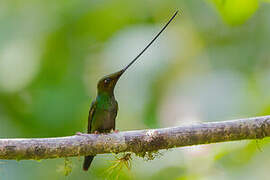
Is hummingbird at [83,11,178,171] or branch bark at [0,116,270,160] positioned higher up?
hummingbird at [83,11,178,171]

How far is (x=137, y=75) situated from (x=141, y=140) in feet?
10.6

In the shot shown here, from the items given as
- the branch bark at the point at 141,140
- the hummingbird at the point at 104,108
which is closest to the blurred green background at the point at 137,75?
the hummingbird at the point at 104,108

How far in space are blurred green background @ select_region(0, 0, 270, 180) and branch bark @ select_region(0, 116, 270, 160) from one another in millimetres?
904

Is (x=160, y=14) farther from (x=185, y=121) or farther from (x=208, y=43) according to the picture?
(x=185, y=121)

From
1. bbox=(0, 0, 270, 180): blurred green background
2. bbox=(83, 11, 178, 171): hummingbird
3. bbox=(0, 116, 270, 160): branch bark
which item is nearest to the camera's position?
bbox=(0, 116, 270, 160): branch bark

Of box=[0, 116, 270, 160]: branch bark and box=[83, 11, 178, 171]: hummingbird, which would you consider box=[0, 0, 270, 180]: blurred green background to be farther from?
box=[0, 116, 270, 160]: branch bark

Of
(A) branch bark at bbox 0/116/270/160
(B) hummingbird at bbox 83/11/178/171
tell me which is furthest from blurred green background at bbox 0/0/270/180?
(A) branch bark at bbox 0/116/270/160

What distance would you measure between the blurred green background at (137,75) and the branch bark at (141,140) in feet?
2.96

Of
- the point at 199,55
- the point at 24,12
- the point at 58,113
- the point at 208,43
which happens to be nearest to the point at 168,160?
the point at 58,113

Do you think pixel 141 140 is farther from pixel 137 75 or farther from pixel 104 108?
pixel 137 75

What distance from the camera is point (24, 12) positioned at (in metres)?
9.54

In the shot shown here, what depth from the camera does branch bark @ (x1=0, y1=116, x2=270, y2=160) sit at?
4.26 metres

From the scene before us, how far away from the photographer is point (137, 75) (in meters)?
7.62

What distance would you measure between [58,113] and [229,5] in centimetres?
463
